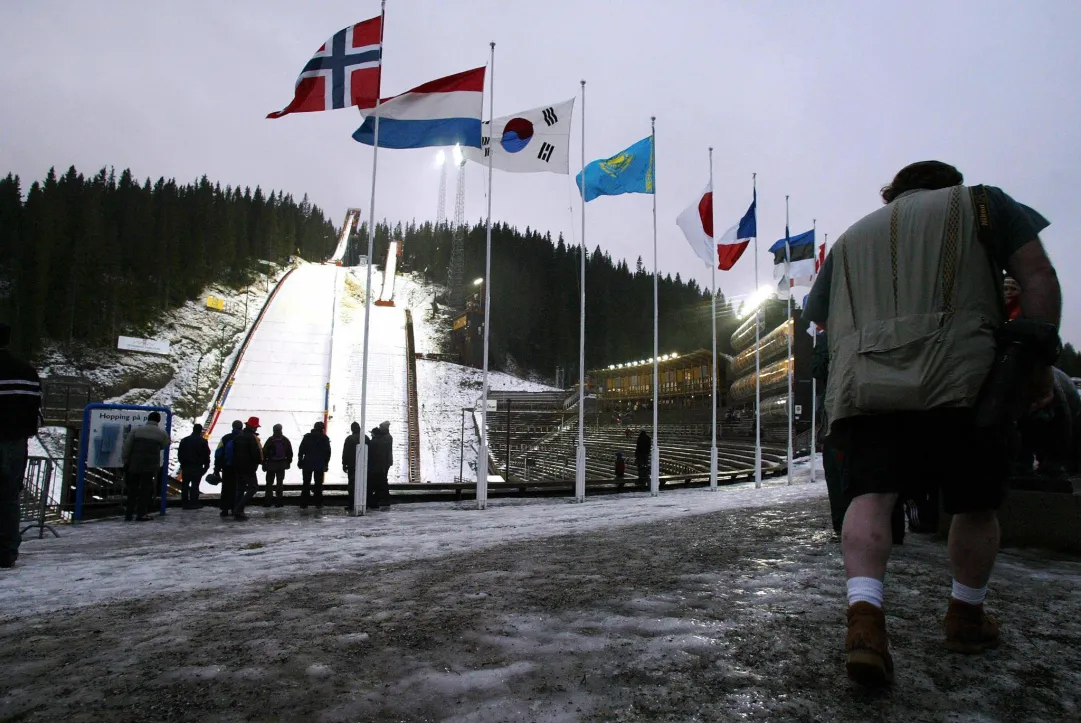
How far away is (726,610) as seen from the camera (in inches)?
108

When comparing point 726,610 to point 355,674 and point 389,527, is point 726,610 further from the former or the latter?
point 389,527

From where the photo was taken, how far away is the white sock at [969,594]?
2.17 metres

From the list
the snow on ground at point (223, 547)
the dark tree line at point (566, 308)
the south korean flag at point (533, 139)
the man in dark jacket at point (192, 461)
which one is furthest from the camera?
the dark tree line at point (566, 308)

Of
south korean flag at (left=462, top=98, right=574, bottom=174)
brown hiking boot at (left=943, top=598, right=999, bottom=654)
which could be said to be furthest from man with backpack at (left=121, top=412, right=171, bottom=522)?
brown hiking boot at (left=943, top=598, right=999, bottom=654)

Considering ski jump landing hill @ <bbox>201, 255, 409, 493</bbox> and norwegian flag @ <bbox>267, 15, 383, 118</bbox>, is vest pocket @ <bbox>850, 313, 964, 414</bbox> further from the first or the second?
ski jump landing hill @ <bbox>201, 255, 409, 493</bbox>

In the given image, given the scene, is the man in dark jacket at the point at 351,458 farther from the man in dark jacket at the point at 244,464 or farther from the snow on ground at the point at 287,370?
the snow on ground at the point at 287,370

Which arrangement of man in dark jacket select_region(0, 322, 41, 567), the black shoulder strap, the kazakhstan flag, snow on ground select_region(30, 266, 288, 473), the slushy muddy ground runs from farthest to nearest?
1. snow on ground select_region(30, 266, 288, 473)
2. the kazakhstan flag
3. man in dark jacket select_region(0, 322, 41, 567)
4. the black shoulder strap
5. the slushy muddy ground

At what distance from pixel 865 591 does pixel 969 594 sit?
1.88 feet

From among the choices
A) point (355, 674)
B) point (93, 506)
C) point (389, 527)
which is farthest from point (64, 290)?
point (355, 674)

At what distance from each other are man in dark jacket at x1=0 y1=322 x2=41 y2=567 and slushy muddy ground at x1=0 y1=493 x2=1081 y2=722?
2.72m

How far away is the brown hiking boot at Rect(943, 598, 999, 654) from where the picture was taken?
84.6 inches

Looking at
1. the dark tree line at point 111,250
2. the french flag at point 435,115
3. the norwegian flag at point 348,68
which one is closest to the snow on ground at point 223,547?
the french flag at point 435,115

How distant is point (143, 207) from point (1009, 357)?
93.9 metres

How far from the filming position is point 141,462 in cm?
974
